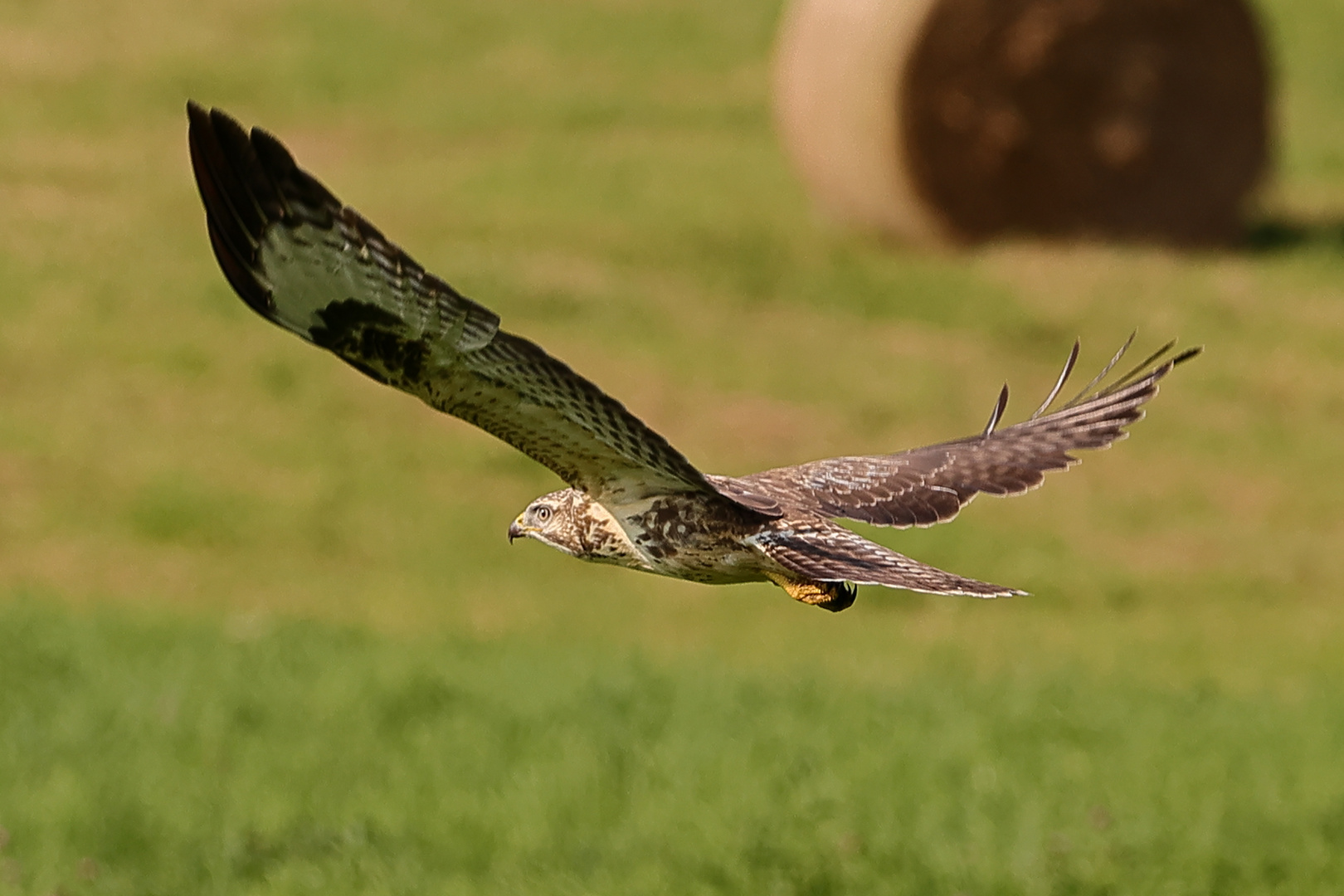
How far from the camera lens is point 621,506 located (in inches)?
141

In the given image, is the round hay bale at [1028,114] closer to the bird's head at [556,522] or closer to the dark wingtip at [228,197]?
the bird's head at [556,522]

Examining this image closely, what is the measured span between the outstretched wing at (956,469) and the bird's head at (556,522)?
279mm

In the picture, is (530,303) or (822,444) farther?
(530,303)

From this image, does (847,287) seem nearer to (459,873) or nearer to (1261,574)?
(1261,574)

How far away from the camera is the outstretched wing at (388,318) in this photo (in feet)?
10.0

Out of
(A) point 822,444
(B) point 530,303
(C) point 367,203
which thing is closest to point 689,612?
(A) point 822,444

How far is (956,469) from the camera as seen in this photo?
15.0ft

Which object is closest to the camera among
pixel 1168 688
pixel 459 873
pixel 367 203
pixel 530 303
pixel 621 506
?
pixel 621 506

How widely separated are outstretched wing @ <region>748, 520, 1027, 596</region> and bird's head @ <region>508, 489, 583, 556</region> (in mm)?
366

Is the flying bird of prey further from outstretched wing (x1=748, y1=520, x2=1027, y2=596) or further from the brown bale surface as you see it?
the brown bale surface

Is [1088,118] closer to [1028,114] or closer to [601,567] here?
[1028,114]

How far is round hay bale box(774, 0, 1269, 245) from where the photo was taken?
20344mm

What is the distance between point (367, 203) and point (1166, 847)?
1558cm

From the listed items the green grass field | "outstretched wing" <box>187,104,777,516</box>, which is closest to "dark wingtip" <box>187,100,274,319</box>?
"outstretched wing" <box>187,104,777,516</box>
